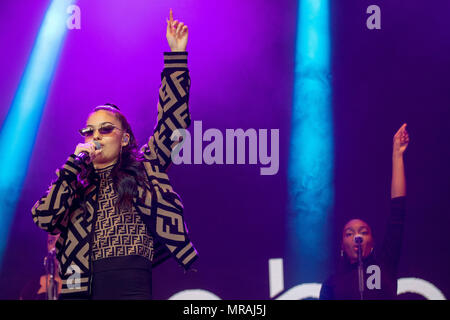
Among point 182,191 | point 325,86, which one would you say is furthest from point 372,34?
point 182,191

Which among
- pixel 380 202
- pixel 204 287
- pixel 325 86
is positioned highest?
pixel 325 86

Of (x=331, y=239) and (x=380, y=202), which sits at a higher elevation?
(x=380, y=202)

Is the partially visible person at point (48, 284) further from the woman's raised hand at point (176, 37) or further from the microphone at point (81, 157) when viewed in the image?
the woman's raised hand at point (176, 37)

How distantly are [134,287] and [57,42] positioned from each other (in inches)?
97.9

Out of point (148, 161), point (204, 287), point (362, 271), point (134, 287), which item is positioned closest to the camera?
point (134, 287)

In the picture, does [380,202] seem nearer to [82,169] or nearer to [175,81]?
[175,81]

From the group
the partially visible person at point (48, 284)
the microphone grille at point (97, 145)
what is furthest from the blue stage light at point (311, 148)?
the microphone grille at point (97, 145)

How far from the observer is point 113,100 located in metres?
4.39

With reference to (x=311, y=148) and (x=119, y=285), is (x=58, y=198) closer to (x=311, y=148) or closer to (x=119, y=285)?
(x=119, y=285)

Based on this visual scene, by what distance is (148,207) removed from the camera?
108 inches

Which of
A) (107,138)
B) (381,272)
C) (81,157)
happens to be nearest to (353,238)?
(381,272)

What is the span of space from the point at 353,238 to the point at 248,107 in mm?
1209

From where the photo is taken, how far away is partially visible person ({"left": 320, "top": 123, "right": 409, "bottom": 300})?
405 centimetres

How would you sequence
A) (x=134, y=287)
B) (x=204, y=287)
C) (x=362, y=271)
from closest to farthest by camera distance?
1. (x=134, y=287)
2. (x=362, y=271)
3. (x=204, y=287)
